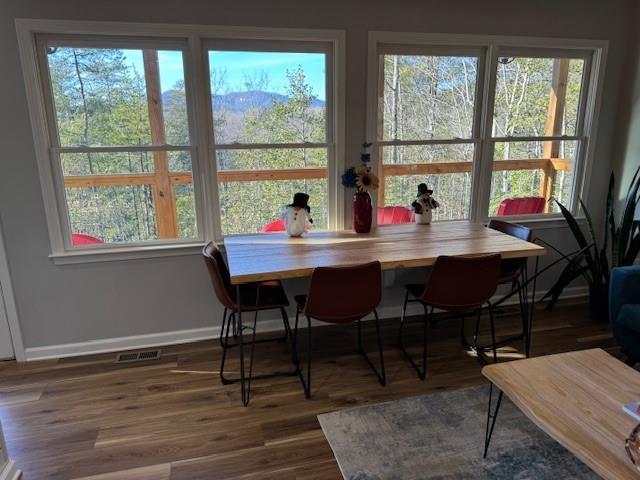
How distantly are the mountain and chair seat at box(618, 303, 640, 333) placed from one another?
8.35 feet

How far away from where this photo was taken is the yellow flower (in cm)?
308

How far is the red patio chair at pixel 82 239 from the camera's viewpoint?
9.84ft

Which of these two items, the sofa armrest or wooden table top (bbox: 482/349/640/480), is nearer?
wooden table top (bbox: 482/349/640/480)

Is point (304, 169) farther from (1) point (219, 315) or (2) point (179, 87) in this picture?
(1) point (219, 315)

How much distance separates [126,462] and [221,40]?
253 cm

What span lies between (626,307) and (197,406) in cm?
259

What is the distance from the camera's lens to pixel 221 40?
289 centimetres

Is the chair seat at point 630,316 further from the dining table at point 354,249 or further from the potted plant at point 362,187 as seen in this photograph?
the potted plant at point 362,187

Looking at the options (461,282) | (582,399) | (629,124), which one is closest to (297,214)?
(461,282)

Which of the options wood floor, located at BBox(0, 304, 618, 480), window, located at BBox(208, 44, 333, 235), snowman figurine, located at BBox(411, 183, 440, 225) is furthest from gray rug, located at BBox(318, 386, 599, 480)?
window, located at BBox(208, 44, 333, 235)

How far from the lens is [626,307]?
260 cm

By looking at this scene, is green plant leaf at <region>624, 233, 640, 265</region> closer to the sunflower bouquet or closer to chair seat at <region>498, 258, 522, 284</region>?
chair seat at <region>498, 258, 522, 284</region>

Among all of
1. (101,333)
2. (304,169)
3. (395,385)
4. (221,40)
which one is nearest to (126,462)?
(101,333)

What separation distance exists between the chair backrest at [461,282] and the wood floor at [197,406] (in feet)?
1.64
